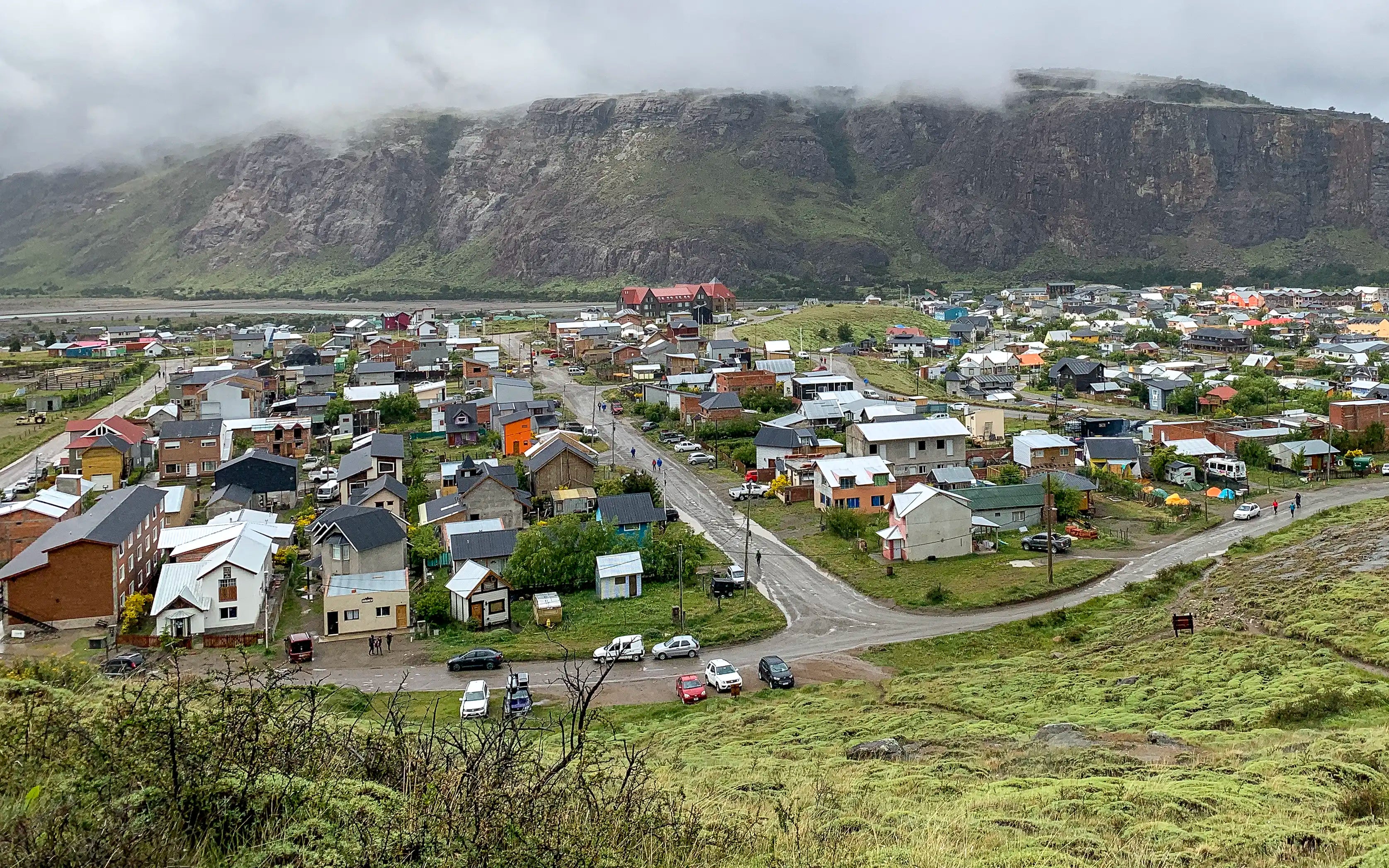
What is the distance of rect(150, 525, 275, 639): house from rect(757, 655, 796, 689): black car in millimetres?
9880

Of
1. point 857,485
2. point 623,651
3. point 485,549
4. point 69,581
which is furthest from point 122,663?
point 857,485

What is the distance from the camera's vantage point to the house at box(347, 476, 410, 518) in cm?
2739

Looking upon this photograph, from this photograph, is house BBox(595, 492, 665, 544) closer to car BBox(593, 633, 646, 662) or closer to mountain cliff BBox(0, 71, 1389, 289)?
car BBox(593, 633, 646, 662)

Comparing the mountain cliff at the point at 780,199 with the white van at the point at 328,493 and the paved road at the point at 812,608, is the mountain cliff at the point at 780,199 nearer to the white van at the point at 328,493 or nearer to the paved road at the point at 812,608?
the white van at the point at 328,493

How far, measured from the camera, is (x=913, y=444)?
105ft

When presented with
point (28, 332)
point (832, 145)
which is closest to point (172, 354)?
point (28, 332)

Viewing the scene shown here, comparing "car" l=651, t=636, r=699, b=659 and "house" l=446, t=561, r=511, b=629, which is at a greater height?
"house" l=446, t=561, r=511, b=629

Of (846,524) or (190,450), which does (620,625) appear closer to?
(846,524)

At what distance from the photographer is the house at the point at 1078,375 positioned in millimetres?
51750

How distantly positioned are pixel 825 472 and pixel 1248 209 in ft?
396

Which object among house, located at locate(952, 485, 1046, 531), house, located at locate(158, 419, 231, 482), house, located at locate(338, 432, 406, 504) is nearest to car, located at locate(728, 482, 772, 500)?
house, located at locate(952, 485, 1046, 531)

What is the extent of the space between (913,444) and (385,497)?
16.0m

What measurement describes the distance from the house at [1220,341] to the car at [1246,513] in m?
41.3

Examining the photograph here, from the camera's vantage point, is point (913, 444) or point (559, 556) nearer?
point (559, 556)
